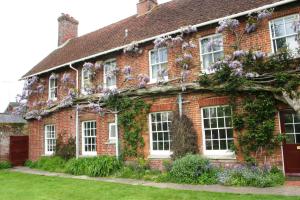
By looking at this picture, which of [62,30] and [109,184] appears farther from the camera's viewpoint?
[62,30]

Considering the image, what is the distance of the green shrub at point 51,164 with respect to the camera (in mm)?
16297


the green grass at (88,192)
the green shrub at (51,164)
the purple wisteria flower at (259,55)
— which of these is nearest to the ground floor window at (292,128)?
the purple wisteria flower at (259,55)

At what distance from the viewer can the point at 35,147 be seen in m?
19.8

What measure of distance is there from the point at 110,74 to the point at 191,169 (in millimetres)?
6957

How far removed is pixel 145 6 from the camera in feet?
60.8

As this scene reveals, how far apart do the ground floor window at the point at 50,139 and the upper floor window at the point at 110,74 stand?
218 inches

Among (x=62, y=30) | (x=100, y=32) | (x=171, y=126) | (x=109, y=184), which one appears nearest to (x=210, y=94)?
(x=171, y=126)

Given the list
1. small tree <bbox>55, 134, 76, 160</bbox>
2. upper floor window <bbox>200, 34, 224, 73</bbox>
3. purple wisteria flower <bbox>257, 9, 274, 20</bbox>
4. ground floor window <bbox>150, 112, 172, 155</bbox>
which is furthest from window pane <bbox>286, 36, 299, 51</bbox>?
small tree <bbox>55, 134, 76, 160</bbox>

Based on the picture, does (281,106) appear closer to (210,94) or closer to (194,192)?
(210,94)

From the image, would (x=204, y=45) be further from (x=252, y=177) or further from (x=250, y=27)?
(x=252, y=177)

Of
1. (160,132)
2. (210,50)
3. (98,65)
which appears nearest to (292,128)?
(210,50)

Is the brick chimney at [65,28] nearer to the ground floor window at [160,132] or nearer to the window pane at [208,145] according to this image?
the ground floor window at [160,132]

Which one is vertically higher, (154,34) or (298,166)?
(154,34)

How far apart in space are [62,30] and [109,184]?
16.4 m
